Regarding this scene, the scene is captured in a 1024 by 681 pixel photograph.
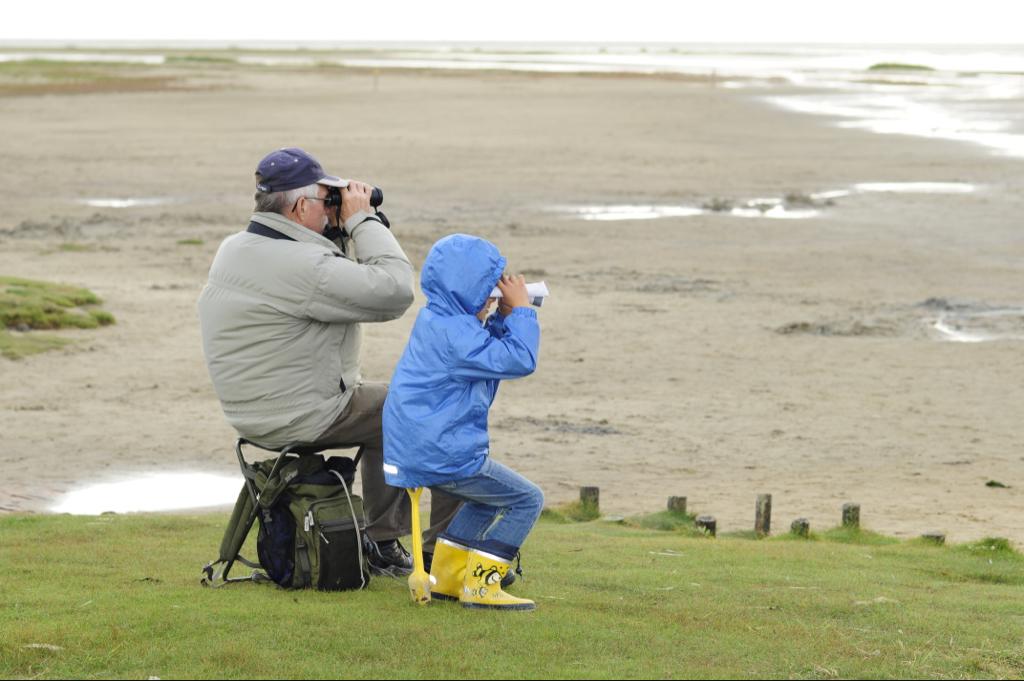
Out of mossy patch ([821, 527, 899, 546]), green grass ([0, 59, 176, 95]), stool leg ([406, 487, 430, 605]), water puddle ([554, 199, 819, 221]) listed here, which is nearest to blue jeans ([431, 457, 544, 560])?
stool leg ([406, 487, 430, 605])

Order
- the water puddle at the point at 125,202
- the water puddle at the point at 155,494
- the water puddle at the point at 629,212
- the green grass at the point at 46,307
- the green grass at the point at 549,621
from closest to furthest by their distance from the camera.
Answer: the green grass at the point at 549,621 < the water puddle at the point at 155,494 < the green grass at the point at 46,307 < the water puddle at the point at 629,212 < the water puddle at the point at 125,202

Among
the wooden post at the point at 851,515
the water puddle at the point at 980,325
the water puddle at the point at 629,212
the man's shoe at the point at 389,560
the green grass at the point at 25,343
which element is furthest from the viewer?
the water puddle at the point at 629,212

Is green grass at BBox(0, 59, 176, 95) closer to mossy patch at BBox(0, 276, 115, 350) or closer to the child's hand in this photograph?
mossy patch at BBox(0, 276, 115, 350)

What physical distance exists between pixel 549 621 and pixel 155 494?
5558 millimetres

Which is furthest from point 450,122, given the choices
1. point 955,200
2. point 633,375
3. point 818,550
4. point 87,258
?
point 818,550

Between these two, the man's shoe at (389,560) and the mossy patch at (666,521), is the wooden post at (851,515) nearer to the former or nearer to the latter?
the mossy patch at (666,521)

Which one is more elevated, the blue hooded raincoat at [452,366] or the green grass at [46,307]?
the blue hooded raincoat at [452,366]

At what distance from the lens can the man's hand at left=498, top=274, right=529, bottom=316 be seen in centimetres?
568

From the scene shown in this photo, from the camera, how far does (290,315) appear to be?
19.7 ft

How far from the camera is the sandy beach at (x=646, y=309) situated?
1123 cm

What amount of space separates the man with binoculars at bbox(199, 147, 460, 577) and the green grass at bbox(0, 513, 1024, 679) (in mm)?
732

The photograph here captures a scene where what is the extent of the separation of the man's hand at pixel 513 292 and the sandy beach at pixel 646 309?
4.33 meters

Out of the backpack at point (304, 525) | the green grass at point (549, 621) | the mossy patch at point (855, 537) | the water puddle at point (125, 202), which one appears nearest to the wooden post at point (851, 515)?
the mossy patch at point (855, 537)

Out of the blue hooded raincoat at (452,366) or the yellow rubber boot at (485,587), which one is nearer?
the blue hooded raincoat at (452,366)
